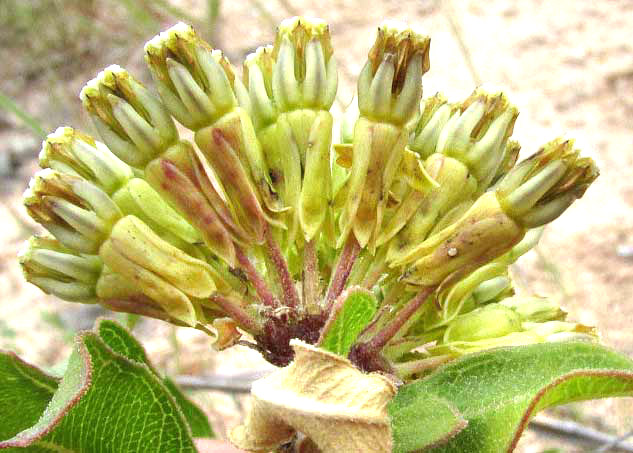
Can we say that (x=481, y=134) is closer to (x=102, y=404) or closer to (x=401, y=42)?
(x=401, y=42)

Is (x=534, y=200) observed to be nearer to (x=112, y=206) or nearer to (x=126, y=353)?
(x=112, y=206)

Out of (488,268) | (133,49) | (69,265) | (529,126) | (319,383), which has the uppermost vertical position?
(133,49)

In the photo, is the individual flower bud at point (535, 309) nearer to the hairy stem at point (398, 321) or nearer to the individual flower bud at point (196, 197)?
the hairy stem at point (398, 321)

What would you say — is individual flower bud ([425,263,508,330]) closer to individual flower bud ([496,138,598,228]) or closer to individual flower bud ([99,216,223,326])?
individual flower bud ([496,138,598,228])

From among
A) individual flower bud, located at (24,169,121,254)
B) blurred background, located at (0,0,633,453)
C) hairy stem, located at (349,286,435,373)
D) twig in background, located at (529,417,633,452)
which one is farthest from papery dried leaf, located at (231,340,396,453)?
blurred background, located at (0,0,633,453)

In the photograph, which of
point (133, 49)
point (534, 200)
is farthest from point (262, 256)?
point (133, 49)

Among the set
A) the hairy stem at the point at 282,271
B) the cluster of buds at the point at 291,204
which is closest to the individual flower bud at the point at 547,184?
the cluster of buds at the point at 291,204
